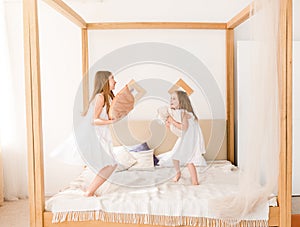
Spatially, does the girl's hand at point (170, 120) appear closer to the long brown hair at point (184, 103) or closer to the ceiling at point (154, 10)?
the long brown hair at point (184, 103)

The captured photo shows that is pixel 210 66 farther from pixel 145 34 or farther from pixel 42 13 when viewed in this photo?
pixel 42 13

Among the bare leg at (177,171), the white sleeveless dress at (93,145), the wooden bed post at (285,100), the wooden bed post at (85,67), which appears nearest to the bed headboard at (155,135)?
the wooden bed post at (85,67)

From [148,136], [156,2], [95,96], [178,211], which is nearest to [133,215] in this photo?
[178,211]

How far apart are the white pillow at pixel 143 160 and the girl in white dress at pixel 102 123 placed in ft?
2.49

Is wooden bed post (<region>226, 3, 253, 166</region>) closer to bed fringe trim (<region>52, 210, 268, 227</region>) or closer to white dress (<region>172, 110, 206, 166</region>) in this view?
white dress (<region>172, 110, 206, 166</region>)

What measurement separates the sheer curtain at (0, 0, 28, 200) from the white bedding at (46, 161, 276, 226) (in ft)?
3.90

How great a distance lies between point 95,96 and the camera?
270 centimetres

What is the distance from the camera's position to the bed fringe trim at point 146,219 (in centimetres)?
245

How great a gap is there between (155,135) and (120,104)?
87cm

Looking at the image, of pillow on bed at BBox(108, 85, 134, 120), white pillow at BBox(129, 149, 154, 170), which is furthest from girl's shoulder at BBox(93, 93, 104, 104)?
white pillow at BBox(129, 149, 154, 170)

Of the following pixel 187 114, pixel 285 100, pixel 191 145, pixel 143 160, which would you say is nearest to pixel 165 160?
pixel 143 160

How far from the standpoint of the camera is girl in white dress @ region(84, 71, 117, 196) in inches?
104

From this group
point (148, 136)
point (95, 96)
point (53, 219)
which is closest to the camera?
point (53, 219)

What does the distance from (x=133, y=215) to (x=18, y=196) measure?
1.97 m
